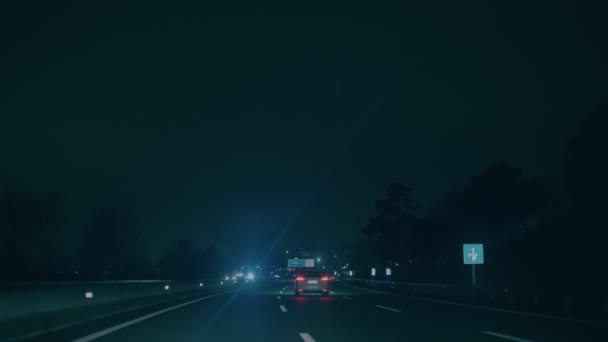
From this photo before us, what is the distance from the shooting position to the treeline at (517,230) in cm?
4250

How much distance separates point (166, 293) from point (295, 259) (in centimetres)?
5332

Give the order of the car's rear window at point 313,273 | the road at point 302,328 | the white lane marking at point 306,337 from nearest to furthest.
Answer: the white lane marking at point 306,337 < the road at point 302,328 < the car's rear window at point 313,273

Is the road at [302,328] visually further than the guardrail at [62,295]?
No

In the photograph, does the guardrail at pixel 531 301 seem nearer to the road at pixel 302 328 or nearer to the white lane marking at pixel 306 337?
the road at pixel 302 328

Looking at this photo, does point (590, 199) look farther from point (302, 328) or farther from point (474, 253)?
point (302, 328)

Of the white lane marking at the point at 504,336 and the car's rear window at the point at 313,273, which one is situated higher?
the car's rear window at the point at 313,273

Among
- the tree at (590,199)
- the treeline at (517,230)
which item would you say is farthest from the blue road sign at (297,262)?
the tree at (590,199)

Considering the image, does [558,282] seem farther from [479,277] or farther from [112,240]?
[112,240]

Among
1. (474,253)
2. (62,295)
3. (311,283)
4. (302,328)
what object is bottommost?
(302,328)

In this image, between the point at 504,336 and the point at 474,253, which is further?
the point at 474,253

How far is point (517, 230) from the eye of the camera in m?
79.1

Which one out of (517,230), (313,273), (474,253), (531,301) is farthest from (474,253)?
(517,230)

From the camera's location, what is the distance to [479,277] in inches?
2395

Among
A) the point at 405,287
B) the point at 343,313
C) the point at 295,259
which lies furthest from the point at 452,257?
the point at 343,313
